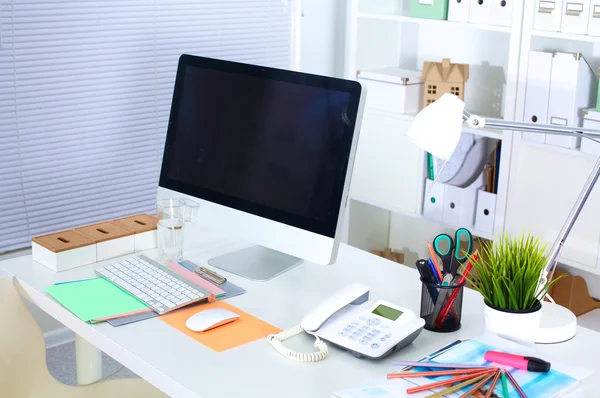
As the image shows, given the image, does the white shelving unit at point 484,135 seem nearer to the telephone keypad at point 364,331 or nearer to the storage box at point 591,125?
the storage box at point 591,125

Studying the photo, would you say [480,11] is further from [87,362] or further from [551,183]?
[87,362]

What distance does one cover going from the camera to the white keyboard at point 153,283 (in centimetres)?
174

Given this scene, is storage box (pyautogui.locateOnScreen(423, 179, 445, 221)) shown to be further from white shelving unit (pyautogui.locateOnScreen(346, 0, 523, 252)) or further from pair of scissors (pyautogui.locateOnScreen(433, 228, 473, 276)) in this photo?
pair of scissors (pyautogui.locateOnScreen(433, 228, 473, 276))

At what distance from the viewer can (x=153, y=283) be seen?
182cm

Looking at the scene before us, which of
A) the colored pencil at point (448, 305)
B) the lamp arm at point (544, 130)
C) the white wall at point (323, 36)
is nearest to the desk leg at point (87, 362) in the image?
the colored pencil at point (448, 305)

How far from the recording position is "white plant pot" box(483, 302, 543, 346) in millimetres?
1499

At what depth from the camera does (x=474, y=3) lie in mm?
2984

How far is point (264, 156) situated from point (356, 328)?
537mm

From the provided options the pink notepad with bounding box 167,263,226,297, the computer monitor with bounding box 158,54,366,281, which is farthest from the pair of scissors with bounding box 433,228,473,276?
the pink notepad with bounding box 167,263,226,297

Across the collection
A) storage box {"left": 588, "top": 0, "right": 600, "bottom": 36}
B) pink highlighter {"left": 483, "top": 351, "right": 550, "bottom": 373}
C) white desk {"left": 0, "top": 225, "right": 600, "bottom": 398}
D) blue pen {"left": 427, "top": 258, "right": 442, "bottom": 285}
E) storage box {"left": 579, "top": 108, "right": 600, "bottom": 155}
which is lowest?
white desk {"left": 0, "top": 225, "right": 600, "bottom": 398}

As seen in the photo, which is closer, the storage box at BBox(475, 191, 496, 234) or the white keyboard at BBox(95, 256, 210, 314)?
the white keyboard at BBox(95, 256, 210, 314)

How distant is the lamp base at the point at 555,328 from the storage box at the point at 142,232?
99cm

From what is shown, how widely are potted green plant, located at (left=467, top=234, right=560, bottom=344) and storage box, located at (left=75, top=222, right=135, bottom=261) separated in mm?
920

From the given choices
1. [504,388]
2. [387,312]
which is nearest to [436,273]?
[387,312]
